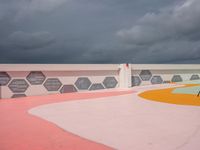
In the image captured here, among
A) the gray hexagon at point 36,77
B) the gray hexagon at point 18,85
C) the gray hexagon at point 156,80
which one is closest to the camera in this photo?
the gray hexagon at point 18,85

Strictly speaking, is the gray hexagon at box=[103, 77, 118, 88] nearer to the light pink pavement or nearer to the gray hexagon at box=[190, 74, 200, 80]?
the gray hexagon at box=[190, 74, 200, 80]

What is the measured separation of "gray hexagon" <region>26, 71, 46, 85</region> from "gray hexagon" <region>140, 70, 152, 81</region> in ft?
24.2

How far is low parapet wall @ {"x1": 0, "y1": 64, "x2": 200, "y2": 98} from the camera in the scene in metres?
11.1

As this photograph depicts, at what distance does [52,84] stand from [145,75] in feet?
23.8

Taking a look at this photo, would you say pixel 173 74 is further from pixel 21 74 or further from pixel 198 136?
pixel 198 136

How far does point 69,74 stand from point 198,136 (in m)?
10.1

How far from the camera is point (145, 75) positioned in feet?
53.4

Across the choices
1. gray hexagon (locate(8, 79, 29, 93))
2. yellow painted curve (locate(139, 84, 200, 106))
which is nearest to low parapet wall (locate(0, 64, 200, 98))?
gray hexagon (locate(8, 79, 29, 93))

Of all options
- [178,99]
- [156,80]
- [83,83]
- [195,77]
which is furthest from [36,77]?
[195,77]

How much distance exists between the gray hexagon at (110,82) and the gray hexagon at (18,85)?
509cm

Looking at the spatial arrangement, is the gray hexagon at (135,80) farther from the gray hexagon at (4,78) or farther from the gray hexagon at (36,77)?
the gray hexagon at (4,78)

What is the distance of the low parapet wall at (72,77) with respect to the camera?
11109 mm

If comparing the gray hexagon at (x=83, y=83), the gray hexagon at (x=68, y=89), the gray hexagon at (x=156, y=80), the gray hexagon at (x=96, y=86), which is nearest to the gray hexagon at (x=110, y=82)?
the gray hexagon at (x=96, y=86)

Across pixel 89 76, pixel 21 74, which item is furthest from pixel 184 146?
pixel 89 76
